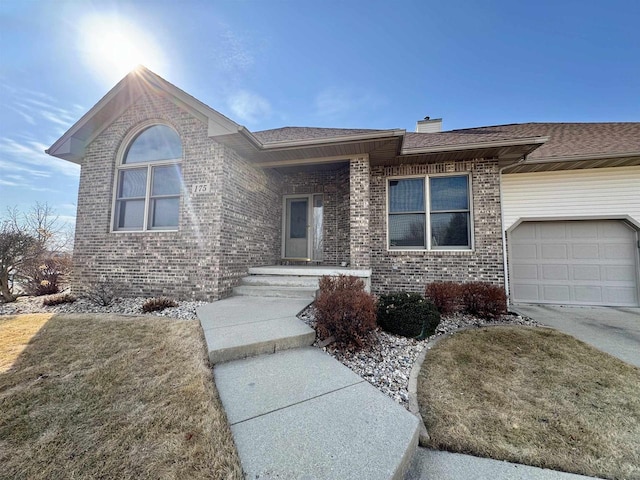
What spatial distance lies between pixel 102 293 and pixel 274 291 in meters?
3.65

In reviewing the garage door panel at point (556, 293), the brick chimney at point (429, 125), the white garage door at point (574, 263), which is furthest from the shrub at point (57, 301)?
the brick chimney at point (429, 125)

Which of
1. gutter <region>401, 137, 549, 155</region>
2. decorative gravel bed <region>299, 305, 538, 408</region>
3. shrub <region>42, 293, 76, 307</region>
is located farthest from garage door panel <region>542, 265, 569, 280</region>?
shrub <region>42, 293, 76, 307</region>

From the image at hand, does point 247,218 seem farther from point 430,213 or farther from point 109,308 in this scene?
point 430,213

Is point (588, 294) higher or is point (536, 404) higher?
point (588, 294)

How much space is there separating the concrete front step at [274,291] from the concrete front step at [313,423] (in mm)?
2808

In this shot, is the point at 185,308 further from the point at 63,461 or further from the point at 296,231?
the point at 296,231

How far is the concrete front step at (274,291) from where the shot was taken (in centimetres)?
569

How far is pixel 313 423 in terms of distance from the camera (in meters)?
1.93

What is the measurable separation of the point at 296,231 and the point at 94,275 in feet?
17.3

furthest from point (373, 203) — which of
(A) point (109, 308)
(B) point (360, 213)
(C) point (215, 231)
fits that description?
(A) point (109, 308)

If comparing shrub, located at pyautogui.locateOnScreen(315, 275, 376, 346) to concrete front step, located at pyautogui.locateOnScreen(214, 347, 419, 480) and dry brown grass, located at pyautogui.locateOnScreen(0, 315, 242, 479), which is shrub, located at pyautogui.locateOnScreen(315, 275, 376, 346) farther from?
dry brown grass, located at pyautogui.locateOnScreen(0, 315, 242, 479)

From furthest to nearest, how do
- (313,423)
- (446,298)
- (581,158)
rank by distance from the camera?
1. (581,158)
2. (446,298)
3. (313,423)

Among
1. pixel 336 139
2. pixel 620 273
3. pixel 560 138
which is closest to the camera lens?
pixel 336 139

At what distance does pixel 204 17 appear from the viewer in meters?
6.74
